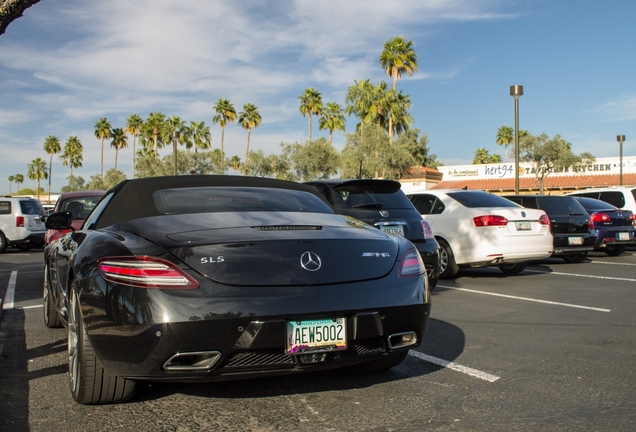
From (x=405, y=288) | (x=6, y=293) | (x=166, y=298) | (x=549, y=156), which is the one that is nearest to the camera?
(x=166, y=298)

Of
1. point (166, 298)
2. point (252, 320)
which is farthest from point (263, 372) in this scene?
point (166, 298)

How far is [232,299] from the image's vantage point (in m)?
3.25

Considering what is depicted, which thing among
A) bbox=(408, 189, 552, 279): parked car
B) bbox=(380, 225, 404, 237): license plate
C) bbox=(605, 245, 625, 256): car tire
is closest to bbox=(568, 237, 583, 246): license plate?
bbox=(408, 189, 552, 279): parked car

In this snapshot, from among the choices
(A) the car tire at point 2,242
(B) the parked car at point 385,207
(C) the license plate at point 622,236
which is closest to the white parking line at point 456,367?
(B) the parked car at point 385,207

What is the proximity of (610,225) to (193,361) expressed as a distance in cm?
1353

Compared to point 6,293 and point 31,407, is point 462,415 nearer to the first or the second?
point 31,407

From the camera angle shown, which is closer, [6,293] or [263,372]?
[263,372]

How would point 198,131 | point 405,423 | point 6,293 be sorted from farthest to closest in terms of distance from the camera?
point 198,131 → point 6,293 → point 405,423

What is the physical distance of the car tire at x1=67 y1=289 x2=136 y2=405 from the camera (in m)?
3.59

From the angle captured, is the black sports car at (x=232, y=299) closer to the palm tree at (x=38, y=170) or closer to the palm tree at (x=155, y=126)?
the palm tree at (x=155, y=126)

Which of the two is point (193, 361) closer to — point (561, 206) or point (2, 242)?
point (561, 206)

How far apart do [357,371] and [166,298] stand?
1.76m

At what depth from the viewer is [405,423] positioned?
3432 mm

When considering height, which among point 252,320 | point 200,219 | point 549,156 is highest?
point 549,156
